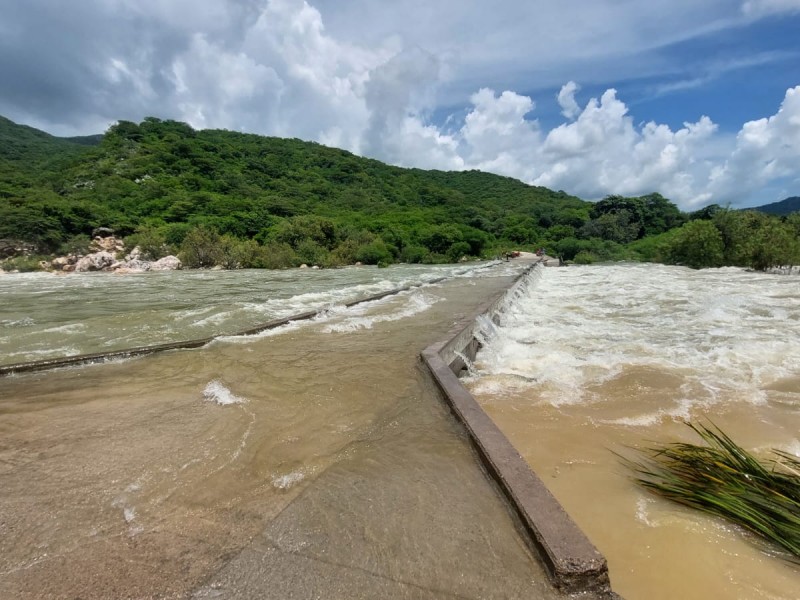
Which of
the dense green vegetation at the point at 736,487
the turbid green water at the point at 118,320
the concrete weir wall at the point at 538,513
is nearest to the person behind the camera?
the concrete weir wall at the point at 538,513

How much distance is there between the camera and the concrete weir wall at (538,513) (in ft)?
5.78

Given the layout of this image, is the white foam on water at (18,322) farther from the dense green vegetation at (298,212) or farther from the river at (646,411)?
the dense green vegetation at (298,212)

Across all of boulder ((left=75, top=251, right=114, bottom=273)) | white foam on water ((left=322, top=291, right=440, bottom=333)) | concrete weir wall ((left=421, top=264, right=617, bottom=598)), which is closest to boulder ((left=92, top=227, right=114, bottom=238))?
boulder ((left=75, top=251, right=114, bottom=273))

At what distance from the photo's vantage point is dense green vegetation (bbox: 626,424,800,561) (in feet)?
7.14

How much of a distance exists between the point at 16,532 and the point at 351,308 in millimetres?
8222

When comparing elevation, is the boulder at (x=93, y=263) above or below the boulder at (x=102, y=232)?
below

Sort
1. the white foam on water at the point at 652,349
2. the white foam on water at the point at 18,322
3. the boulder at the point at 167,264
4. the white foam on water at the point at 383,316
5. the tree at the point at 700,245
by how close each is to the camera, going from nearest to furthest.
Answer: the white foam on water at the point at 652,349 → the white foam on water at the point at 383,316 → the white foam on water at the point at 18,322 → the tree at the point at 700,245 → the boulder at the point at 167,264

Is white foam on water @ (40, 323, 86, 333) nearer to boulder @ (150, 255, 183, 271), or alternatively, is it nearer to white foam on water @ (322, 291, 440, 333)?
white foam on water @ (322, 291, 440, 333)

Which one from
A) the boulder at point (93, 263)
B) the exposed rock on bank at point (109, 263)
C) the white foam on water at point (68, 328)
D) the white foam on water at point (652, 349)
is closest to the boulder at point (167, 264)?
the exposed rock on bank at point (109, 263)

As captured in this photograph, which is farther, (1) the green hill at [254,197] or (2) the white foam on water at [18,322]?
(1) the green hill at [254,197]

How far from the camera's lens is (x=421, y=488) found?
255cm

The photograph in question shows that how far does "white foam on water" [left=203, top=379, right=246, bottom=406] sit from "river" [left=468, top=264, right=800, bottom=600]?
265cm

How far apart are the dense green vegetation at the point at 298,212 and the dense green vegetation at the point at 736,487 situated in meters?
26.9

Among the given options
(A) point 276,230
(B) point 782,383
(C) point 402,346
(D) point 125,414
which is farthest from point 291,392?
(A) point 276,230
